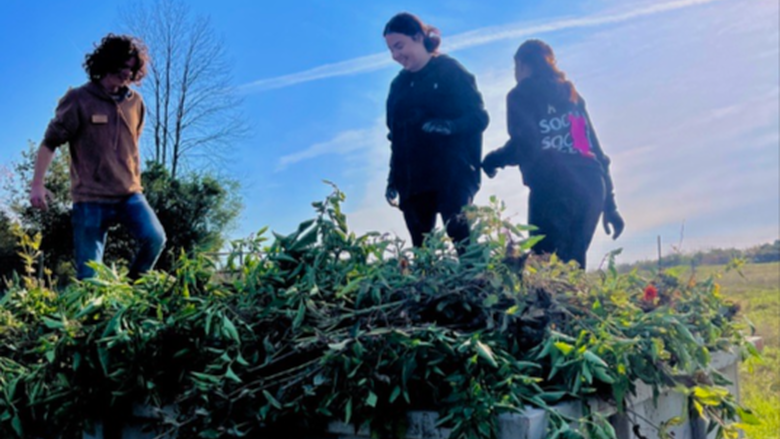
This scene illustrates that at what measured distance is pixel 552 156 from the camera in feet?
12.2

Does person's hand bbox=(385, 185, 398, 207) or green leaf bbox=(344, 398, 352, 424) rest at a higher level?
person's hand bbox=(385, 185, 398, 207)

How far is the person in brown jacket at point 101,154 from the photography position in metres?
3.68

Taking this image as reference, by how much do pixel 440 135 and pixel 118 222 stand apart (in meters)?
1.93

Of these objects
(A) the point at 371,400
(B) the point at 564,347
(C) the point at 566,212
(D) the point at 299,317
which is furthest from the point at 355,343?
(C) the point at 566,212

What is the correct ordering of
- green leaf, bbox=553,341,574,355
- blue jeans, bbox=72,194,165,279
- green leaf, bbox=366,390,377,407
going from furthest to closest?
1. blue jeans, bbox=72,194,165,279
2. green leaf, bbox=553,341,574,355
3. green leaf, bbox=366,390,377,407

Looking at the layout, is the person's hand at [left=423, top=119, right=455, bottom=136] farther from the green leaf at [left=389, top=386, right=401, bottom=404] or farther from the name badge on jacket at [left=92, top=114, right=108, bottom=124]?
the green leaf at [left=389, top=386, right=401, bottom=404]

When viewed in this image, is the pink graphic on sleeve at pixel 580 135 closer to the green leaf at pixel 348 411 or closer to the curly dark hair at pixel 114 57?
the curly dark hair at pixel 114 57

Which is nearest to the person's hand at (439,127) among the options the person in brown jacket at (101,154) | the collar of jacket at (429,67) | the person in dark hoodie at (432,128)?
the person in dark hoodie at (432,128)

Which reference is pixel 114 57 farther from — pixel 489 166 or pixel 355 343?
pixel 355 343

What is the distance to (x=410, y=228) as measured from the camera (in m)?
3.86

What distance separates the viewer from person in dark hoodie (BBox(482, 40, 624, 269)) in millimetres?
3705

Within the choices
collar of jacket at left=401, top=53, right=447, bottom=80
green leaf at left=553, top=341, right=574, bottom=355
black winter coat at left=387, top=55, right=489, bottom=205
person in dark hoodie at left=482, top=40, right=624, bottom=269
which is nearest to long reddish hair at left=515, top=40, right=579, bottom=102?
person in dark hoodie at left=482, top=40, right=624, bottom=269

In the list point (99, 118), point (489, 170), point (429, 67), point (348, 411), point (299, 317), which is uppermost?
point (429, 67)

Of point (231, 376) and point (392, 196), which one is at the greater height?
point (392, 196)
